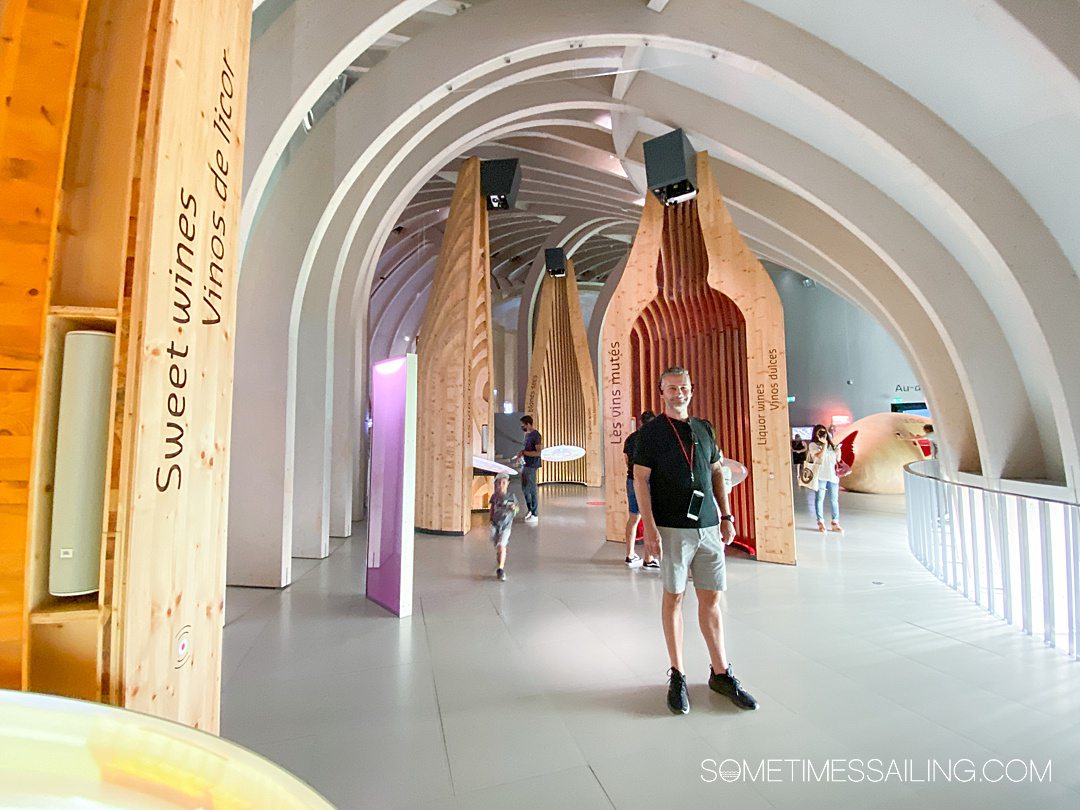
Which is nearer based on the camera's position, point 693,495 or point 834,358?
point 693,495

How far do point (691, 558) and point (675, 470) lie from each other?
505mm

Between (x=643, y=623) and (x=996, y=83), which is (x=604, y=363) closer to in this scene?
(x=643, y=623)

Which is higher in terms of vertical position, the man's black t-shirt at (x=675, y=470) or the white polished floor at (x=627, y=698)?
the man's black t-shirt at (x=675, y=470)

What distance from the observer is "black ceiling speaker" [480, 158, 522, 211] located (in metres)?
8.92

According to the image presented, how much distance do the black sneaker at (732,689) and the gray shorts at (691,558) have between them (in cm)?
47

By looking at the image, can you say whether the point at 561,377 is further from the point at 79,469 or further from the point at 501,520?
the point at 79,469

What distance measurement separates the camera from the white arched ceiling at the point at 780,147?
4328mm

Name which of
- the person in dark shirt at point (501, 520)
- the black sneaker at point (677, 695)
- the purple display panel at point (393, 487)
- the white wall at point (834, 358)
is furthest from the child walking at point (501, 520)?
the white wall at point (834, 358)

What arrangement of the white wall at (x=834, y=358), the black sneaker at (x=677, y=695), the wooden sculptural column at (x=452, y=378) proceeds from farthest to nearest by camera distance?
the white wall at (x=834, y=358), the wooden sculptural column at (x=452, y=378), the black sneaker at (x=677, y=695)

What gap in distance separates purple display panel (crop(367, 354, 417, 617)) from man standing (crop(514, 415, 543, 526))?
349 centimetres

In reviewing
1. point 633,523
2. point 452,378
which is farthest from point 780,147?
point 452,378

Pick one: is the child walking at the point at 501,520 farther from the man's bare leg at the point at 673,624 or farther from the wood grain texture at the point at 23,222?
the wood grain texture at the point at 23,222

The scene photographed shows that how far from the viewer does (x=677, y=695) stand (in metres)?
2.73

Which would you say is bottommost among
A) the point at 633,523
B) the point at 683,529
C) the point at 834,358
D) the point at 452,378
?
the point at 633,523
